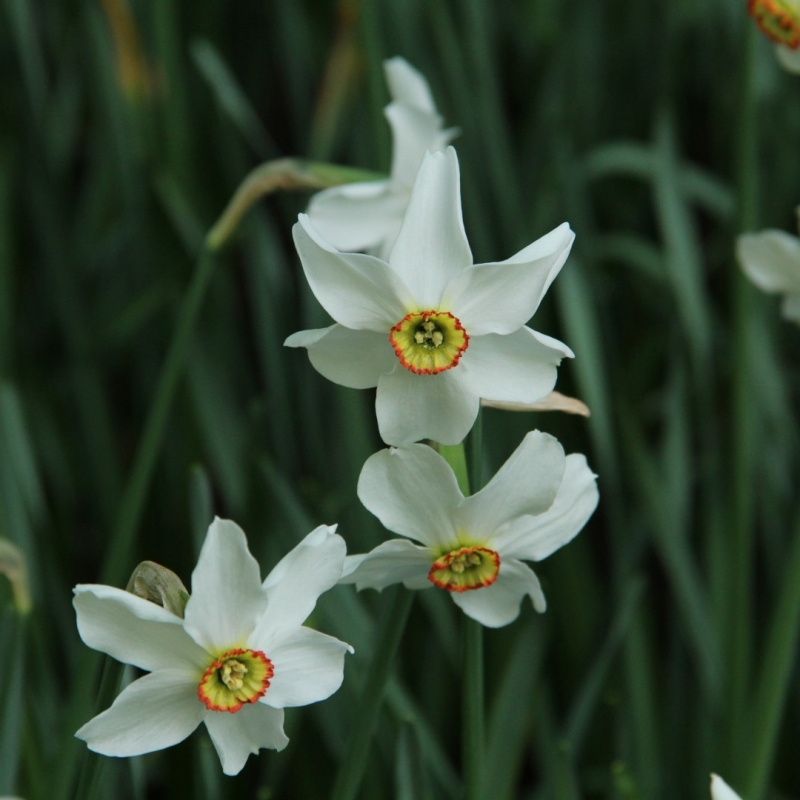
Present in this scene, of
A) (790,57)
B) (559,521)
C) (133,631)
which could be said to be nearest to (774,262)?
(790,57)

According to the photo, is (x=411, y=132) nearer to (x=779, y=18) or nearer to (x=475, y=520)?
(x=779, y=18)

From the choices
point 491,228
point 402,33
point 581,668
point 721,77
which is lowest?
point 581,668

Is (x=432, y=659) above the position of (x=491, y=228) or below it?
below

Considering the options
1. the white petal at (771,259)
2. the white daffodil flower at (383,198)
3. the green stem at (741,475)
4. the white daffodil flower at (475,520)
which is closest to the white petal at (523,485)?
the white daffodil flower at (475,520)

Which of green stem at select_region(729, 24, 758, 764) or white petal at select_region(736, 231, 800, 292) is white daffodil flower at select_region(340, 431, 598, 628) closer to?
white petal at select_region(736, 231, 800, 292)

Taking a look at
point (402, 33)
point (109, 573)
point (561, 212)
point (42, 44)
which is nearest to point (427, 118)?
point (109, 573)

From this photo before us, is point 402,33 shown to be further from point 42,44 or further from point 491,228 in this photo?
point 42,44
